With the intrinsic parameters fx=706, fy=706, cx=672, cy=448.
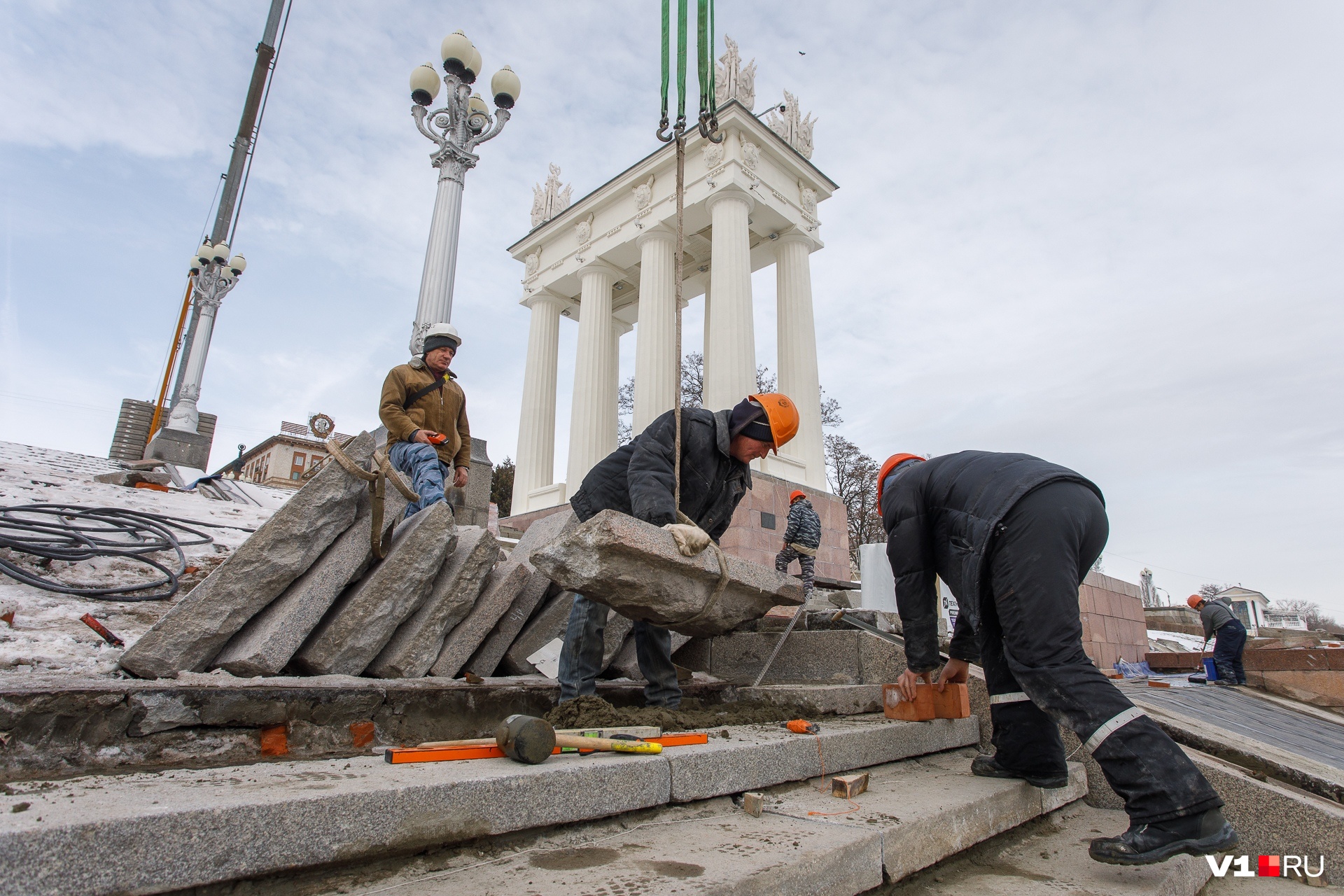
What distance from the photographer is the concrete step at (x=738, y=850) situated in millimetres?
1395

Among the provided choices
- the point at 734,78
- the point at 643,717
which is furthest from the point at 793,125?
the point at 643,717

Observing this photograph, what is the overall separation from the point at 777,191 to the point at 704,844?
1389 cm

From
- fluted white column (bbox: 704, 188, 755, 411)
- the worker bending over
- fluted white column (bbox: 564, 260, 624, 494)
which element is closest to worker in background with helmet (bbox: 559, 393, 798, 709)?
the worker bending over

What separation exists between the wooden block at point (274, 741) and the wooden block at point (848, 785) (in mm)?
1795

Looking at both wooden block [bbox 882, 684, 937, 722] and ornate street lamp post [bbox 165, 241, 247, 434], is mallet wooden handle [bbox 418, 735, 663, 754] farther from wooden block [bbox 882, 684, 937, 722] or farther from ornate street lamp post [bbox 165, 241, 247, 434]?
ornate street lamp post [bbox 165, 241, 247, 434]

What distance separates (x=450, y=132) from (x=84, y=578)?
6648mm

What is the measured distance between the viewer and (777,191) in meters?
14.0

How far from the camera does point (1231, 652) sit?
825 cm

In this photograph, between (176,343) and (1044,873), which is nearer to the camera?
(1044,873)

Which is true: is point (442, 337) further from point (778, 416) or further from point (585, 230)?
point (585, 230)

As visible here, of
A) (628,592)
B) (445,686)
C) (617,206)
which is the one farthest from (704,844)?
(617,206)

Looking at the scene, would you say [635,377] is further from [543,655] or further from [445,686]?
[445,686]

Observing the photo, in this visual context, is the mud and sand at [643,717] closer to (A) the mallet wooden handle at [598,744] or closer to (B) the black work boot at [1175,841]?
(A) the mallet wooden handle at [598,744]

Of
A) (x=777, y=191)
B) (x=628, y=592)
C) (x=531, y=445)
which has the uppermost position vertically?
(x=777, y=191)
